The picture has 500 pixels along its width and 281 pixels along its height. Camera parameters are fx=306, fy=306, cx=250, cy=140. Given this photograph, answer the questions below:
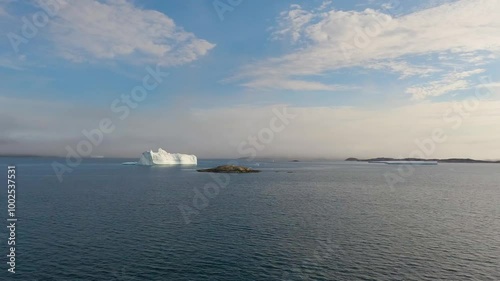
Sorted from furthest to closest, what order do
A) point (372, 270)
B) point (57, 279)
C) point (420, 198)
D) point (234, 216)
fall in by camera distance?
point (420, 198) → point (234, 216) → point (372, 270) → point (57, 279)

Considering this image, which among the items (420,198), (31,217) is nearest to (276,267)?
(31,217)

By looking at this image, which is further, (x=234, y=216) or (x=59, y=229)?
(x=234, y=216)

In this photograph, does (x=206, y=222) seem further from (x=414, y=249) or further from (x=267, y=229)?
(x=414, y=249)

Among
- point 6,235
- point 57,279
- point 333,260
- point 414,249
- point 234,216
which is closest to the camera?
point 57,279

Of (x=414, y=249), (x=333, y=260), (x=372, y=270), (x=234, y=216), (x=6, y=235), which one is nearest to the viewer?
(x=372, y=270)

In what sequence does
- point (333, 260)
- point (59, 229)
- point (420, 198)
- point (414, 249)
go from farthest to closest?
point (420, 198), point (59, 229), point (414, 249), point (333, 260)

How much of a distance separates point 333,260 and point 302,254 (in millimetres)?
3945

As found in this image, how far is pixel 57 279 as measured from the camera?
3145 centimetres

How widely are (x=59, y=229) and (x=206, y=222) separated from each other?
2415 cm

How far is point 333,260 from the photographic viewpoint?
1483 inches

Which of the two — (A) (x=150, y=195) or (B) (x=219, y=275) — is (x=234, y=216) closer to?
(B) (x=219, y=275)

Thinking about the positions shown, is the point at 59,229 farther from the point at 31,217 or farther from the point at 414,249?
the point at 414,249

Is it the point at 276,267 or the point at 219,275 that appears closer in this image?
the point at 219,275

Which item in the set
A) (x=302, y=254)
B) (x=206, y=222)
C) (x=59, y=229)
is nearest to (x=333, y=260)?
(x=302, y=254)
